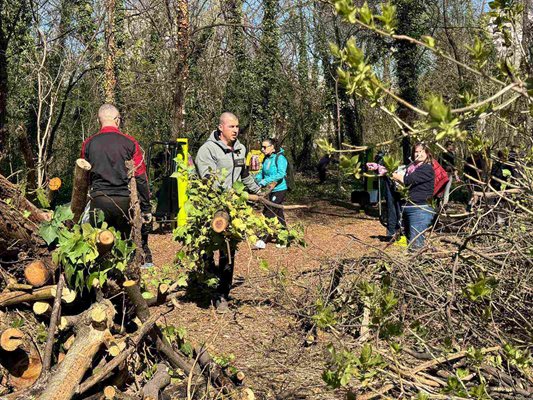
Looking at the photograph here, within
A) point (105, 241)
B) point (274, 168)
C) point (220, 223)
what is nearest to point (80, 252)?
point (105, 241)

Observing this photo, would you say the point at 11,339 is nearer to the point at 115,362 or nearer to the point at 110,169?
the point at 115,362

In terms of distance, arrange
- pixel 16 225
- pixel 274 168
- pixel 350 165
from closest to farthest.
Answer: pixel 350 165 → pixel 16 225 → pixel 274 168

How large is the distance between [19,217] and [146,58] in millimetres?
19118

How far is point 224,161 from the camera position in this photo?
275 inches

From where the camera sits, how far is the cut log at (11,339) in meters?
4.24

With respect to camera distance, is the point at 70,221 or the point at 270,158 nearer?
the point at 70,221

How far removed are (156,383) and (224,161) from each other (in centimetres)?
295

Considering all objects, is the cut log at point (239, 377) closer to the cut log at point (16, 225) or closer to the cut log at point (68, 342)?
the cut log at point (68, 342)

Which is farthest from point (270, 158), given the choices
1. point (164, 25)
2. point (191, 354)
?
point (164, 25)

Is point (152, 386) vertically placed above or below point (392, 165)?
below

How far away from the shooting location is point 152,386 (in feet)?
14.6

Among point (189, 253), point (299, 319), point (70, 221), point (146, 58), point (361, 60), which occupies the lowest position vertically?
point (299, 319)

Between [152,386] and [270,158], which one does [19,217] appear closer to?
[152,386]

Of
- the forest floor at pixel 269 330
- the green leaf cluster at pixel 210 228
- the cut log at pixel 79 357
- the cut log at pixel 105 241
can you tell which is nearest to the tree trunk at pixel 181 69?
the forest floor at pixel 269 330
